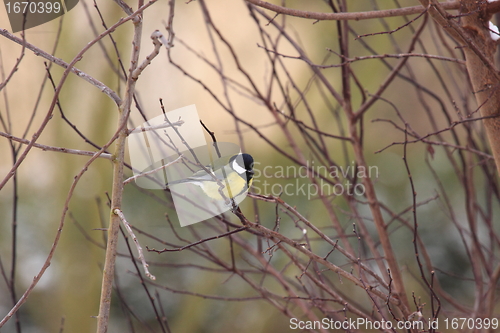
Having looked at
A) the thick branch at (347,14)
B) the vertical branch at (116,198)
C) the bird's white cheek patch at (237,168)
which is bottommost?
the vertical branch at (116,198)

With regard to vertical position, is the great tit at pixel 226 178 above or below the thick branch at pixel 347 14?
below

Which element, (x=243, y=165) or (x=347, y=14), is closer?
(x=347, y=14)

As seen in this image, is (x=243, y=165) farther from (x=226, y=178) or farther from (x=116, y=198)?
(x=116, y=198)

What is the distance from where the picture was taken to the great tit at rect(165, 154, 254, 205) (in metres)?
0.78

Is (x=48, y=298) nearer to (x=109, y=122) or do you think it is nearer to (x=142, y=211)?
(x=142, y=211)

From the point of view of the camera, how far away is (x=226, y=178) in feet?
2.57

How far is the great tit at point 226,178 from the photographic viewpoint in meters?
0.78

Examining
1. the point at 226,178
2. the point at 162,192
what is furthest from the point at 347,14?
the point at 162,192

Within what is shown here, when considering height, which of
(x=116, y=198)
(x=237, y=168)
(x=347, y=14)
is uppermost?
(x=347, y=14)

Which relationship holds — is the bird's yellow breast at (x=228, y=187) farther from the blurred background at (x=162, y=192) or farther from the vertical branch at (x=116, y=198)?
the blurred background at (x=162, y=192)

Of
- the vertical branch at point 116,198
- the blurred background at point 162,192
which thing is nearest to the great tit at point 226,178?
the vertical branch at point 116,198

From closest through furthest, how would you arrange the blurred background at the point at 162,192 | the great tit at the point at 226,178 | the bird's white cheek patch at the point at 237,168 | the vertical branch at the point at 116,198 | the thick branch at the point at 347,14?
1. the vertical branch at the point at 116,198
2. the thick branch at the point at 347,14
3. the great tit at the point at 226,178
4. the bird's white cheek patch at the point at 237,168
5. the blurred background at the point at 162,192

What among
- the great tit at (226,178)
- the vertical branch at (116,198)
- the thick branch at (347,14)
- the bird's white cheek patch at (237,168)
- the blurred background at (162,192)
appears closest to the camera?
the vertical branch at (116,198)

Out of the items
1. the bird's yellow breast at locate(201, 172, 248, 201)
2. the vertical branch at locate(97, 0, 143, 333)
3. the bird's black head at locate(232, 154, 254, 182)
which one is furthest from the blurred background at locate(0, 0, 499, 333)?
the vertical branch at locate(97, 0, 143, 333)
